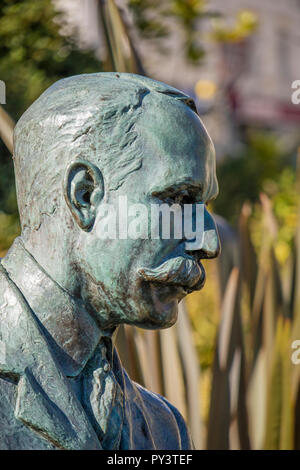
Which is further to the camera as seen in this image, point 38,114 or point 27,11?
point 27,11

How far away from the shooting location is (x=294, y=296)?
3359mm

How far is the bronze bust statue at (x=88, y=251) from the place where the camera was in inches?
48.4

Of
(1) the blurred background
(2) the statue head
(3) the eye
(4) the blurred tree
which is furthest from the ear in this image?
(4) the blurred tree

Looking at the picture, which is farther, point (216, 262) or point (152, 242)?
point (216, 262)

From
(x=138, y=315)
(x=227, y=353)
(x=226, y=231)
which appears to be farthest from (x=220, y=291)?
(x=138, y=315)

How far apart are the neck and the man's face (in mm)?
37

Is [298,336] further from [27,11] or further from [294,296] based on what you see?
[27,11]

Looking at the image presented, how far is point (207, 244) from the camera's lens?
1.31 meters

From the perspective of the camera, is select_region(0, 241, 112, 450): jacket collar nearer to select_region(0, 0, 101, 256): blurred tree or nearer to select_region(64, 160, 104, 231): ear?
select_region(64, 160, 104, 231): ear

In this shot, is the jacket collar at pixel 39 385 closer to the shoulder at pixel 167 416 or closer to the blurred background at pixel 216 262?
the shoulder at pixel 167 416

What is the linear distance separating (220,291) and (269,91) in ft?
53.3

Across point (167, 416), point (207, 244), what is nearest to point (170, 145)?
point (207, 244)

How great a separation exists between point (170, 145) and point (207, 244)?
0.59 feet

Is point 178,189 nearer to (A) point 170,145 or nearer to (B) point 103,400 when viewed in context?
(A) point 170,145
